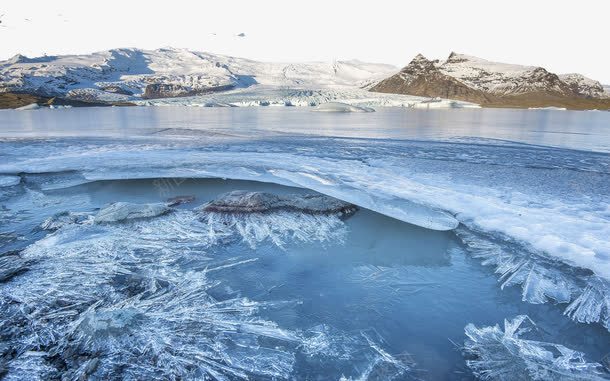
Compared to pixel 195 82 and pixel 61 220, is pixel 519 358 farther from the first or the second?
pixel 195 82

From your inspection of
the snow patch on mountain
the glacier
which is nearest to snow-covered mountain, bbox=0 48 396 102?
the glacier

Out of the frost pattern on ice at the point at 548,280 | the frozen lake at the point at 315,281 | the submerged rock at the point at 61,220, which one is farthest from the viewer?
the submerged rock at the point at 61,220

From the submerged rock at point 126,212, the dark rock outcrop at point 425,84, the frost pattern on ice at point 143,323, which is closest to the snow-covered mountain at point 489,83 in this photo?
the dark rock outcrop at point 425,84

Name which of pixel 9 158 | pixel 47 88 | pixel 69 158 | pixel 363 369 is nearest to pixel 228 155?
pixel 69 158

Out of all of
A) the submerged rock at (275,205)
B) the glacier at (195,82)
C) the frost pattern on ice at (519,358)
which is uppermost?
the glacier at (195,82)

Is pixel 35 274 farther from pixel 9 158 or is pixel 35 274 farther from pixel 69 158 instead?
pixel 9 158

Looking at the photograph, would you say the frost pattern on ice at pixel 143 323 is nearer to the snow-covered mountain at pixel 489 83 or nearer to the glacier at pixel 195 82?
the glacier at pixel 195 82
